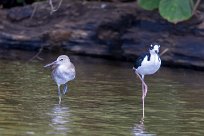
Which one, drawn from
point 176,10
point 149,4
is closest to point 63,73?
point 176,10

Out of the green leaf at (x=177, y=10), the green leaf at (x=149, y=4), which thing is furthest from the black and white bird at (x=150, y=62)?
the green leaf at (x=149, y=4)

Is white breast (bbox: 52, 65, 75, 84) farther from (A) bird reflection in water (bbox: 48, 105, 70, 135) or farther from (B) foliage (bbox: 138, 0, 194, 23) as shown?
(B) foliage (bbox: 138, 0, 194, 23)

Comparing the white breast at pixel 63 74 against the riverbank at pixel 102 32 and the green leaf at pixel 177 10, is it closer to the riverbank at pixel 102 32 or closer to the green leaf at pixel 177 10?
the green leaf at pixel 177 10

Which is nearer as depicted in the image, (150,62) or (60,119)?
(60,119)

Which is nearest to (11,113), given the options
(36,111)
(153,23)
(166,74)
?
(36,111)

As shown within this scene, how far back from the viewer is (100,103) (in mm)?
9844

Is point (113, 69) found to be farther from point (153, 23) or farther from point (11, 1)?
point (11, 1)

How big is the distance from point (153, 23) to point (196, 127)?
261 inches

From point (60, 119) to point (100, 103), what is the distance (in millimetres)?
1399

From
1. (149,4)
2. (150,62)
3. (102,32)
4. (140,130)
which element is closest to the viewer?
(140,130)

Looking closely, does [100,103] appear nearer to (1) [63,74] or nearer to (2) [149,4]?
(1) [63,74]

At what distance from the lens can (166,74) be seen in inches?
531

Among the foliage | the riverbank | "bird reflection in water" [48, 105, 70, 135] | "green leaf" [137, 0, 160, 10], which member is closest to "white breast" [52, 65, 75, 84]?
"bird reflection in water" [48, 105, 70, 135]

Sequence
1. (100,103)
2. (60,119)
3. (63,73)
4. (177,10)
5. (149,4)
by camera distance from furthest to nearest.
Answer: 1. (149,4)
2. (177,10)
3. (63,73)
4. (100,103)
5. (60,119)
